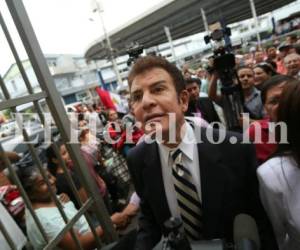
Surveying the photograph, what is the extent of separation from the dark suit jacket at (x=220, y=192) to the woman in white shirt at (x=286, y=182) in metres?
0.08

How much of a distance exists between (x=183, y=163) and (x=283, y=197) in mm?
468

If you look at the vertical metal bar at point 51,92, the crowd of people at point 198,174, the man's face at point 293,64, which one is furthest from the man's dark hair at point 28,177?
the man's face at point 293,64

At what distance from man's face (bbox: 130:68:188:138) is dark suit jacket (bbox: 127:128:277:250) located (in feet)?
0.80

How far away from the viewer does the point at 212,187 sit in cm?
132

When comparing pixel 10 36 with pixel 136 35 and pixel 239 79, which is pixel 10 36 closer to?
pixel 239 79

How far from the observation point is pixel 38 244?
1660 mm

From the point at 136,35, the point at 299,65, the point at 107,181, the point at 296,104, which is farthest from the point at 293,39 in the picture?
the point at 136,35

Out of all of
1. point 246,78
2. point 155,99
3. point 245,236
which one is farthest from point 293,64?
point 245,236

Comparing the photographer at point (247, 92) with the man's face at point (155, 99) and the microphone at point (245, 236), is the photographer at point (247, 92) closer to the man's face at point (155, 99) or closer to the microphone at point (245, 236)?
the man's face at point (155, 99)

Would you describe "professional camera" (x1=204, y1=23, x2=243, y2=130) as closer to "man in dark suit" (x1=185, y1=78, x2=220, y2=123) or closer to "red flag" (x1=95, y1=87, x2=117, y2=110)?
"man in dark suit" (x1=185, y1=78, x2=220, y2=123)

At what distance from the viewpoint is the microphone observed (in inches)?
30.9

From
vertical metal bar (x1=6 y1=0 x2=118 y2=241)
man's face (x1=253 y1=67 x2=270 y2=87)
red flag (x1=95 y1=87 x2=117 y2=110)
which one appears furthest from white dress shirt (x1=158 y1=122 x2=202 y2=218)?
red flag (x1=95 y1=87 x2=117 y2=110)

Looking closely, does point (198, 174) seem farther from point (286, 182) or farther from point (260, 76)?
point (260, 76)

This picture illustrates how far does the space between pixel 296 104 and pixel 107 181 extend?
279 centimetres
